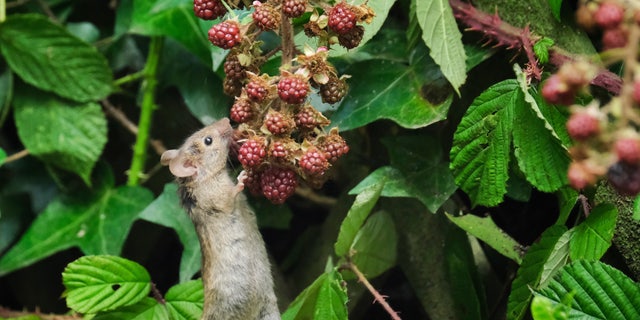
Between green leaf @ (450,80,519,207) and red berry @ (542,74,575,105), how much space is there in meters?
0.67

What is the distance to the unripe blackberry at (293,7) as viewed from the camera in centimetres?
148

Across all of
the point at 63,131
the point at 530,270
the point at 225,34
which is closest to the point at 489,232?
the point at 530,270

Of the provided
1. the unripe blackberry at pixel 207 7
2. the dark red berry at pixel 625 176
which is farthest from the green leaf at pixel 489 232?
the dark red berry at pixel 625 176

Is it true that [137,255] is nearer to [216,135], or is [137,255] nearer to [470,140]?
Answer: [216,135]

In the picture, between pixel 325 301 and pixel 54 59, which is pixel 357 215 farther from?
pixel 54 59

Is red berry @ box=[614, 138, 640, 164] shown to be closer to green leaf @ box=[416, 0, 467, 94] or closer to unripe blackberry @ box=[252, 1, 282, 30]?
unripe blackberry @ box=[252, 1, 282, 30]

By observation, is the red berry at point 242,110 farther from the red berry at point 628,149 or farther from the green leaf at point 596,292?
the red berry at point 628,149

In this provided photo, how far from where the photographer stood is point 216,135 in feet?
6.48

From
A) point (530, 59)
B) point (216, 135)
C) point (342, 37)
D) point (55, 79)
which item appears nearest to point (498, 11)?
point (530, 59)

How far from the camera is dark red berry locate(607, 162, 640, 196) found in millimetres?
998

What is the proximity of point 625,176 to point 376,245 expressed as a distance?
1.07m

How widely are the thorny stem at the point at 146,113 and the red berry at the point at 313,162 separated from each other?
1114 mm

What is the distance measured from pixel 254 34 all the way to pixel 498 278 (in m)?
0.96

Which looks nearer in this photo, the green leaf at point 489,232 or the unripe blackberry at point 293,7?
the unripe blackberry at point 293,7
